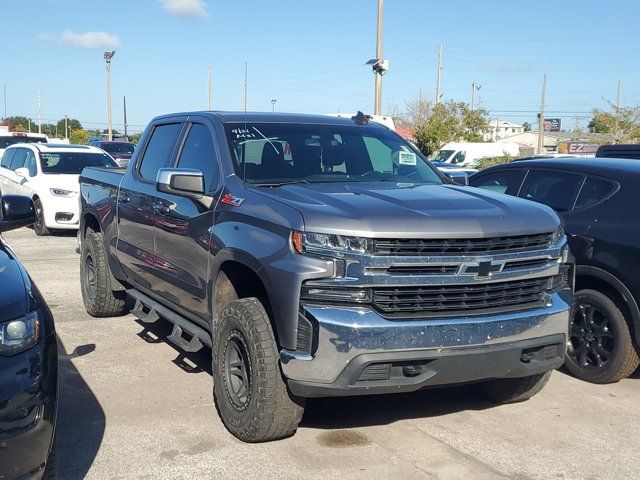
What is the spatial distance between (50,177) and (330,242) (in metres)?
11.4

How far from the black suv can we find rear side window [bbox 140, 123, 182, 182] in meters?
3.19

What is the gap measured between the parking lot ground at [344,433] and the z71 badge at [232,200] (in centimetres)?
141

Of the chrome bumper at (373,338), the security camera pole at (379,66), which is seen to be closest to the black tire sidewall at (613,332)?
the chrome bumper at (373,338)

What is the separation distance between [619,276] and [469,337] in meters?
2.05

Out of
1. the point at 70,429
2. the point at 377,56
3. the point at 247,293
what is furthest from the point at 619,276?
the point at 377,56

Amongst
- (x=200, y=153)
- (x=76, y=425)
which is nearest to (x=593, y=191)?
(x=200, y=153)

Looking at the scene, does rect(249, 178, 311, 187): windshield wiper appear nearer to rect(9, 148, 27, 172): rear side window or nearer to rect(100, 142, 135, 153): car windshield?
rect(9, 148, 27, 172): rear side window

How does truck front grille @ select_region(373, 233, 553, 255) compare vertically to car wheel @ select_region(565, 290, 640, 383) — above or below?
above

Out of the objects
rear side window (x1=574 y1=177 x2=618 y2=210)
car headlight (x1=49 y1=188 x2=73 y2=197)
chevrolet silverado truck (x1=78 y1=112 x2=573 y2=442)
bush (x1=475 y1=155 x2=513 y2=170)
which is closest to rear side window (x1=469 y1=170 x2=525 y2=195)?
rear side window (x1=574 y1=177 x2=618 y2=210)

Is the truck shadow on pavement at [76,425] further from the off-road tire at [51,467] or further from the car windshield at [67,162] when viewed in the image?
the car windshield at [67,162]

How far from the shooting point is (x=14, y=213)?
4469 mm

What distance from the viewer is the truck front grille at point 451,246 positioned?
388 centimetres

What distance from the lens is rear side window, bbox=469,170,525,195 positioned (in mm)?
6766

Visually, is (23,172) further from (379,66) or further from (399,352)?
(399,352)
